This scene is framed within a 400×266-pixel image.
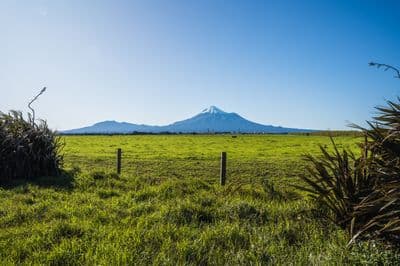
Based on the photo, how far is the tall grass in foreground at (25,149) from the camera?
13648mm

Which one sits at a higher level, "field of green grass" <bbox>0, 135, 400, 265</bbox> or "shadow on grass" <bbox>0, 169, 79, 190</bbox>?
"field of green grass" <bbox>0, 135, 400, 265</bbox>

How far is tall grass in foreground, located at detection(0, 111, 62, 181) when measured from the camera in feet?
44.8

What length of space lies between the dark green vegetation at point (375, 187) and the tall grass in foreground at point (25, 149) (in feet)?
36.9

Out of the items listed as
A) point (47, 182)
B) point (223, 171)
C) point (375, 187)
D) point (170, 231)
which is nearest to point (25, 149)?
point (47, 182)

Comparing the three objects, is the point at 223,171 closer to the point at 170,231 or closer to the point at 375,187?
the point at 170,231

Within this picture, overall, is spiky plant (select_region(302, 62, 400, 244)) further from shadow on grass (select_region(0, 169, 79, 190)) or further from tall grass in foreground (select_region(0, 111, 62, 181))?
tall grass in foreground (select_region(0, 111, 62, 181))

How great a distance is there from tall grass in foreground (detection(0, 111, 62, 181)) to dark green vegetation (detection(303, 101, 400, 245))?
11256mm

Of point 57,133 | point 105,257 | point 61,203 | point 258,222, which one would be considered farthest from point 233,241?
point 57,133

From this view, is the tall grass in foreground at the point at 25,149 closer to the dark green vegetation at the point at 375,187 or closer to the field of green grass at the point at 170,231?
the field of green grass at the point at 170,231

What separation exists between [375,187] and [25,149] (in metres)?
12.5

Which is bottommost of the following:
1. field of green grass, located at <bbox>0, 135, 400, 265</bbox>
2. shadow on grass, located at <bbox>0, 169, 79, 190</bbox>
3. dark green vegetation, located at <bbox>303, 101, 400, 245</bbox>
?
shadow on grass, located at <bbox>0, 169, 79, 190</bbox>

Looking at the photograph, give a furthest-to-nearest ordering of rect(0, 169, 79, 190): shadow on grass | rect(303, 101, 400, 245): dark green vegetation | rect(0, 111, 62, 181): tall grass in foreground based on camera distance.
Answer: rect(0, 111, 62, 181): tall grass in foreground → rect(0, 169, 79, 190): shadow on grass → rect(303, 101, 400, 245): dark green vegetation

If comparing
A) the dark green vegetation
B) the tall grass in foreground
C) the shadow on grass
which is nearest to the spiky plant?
the dark green vegetation

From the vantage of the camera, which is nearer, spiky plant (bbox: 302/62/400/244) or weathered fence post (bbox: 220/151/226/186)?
spiky plant (bbox: 302/62/400/244)
